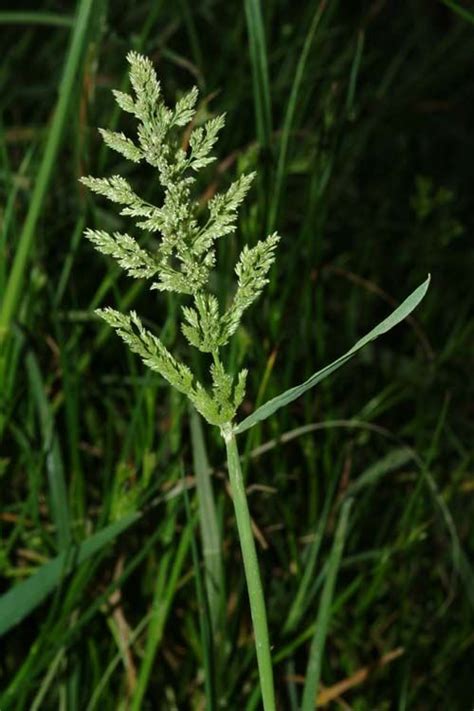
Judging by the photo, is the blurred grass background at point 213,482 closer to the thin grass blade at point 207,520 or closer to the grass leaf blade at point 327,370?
the thin grass blade at point 207,520

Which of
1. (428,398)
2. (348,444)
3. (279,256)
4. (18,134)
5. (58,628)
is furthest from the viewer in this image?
(18,134)

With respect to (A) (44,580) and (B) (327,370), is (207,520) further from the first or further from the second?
(B) (327,370)

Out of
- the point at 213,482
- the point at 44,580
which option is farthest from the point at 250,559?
the point at 213,482

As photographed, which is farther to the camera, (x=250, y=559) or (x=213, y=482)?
(x=213, y=482)

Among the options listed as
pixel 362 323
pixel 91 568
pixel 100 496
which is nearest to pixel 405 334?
pixel 362 323

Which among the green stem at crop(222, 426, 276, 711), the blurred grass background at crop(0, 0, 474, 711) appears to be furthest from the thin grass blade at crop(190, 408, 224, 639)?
the green stem at crop(222, 426, 276, 711)

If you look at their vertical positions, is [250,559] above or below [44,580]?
below

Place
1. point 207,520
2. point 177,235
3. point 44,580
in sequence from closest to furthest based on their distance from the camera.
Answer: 1. point 177,235
2. point 44,580
3. point 207,520

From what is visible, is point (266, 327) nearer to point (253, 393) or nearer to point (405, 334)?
point (253, 393)
